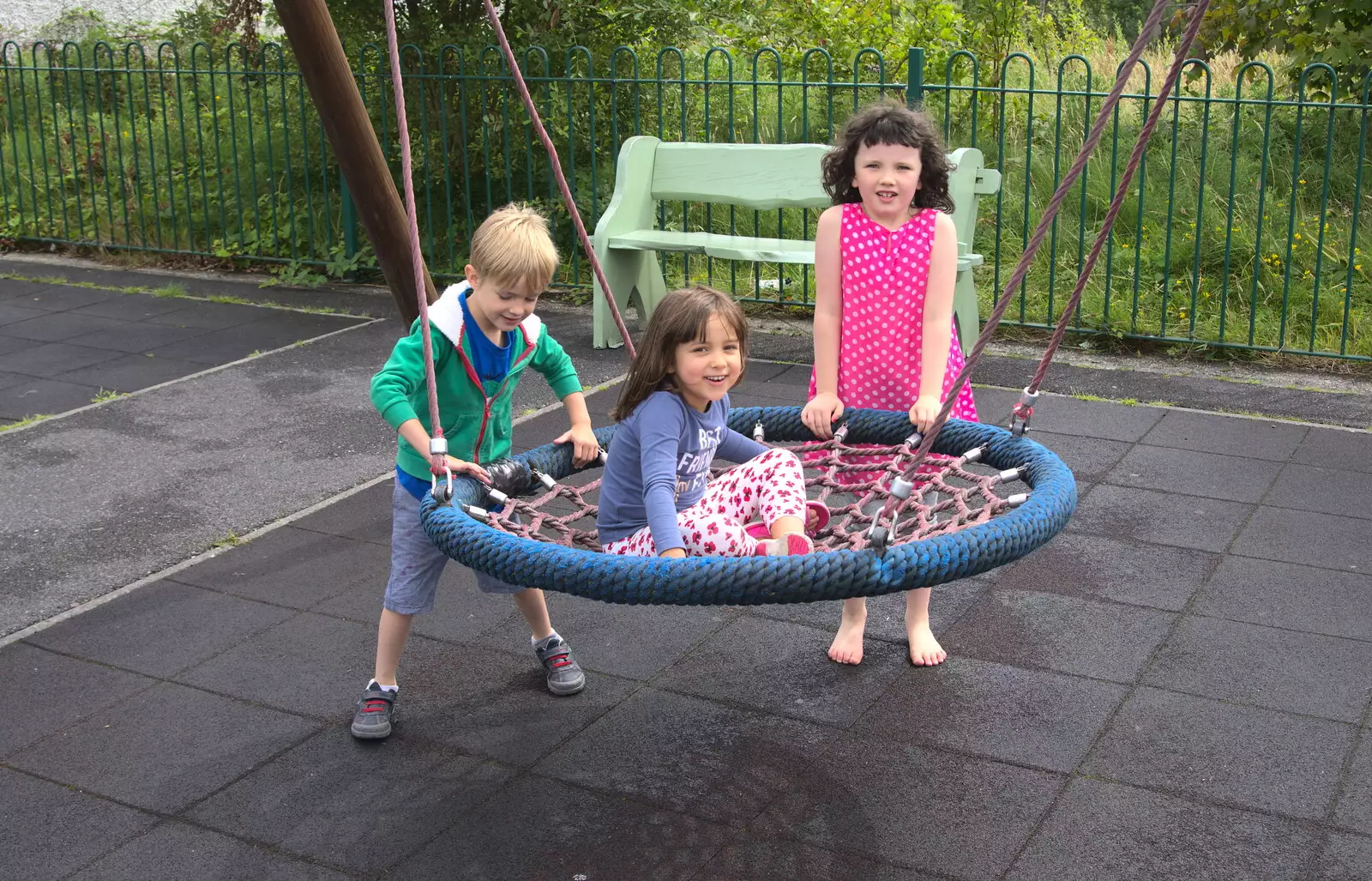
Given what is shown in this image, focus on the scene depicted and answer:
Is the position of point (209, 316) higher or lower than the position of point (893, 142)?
lower

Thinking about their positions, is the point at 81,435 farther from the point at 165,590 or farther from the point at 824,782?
the point at 824,782

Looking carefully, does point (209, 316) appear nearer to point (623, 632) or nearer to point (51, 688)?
point (51, 688)

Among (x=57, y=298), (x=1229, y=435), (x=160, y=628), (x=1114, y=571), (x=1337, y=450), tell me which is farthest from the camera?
(x=57, y=298)

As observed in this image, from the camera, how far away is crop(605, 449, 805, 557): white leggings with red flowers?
2.61 metres

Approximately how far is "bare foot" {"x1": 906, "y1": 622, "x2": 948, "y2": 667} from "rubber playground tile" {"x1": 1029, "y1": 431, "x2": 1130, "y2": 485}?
150 centimetres

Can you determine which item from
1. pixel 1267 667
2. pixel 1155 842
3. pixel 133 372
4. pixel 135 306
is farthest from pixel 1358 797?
pixel 135 306

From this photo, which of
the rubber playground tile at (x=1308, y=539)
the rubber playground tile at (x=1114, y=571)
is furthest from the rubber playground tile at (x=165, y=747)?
the rubber playground tile at (x=1308, y=539)

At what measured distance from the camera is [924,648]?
335 cm

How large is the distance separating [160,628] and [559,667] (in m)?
1.14

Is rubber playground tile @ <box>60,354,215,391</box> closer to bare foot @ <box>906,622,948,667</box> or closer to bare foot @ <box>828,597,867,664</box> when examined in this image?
bare foot @ <box>828,597,867,664</box>

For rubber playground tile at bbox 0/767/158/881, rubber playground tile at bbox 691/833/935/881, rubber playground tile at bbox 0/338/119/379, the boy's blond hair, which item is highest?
the boy's blond hair

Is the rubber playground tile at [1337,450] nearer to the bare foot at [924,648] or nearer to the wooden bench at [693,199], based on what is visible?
the wooden bench at [693,199]

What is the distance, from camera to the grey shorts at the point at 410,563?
9.72ft

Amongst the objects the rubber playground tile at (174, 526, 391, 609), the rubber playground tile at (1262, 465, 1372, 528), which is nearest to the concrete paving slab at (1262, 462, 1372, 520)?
the rubber playground tile at (1262, 465, 1372, 528)
